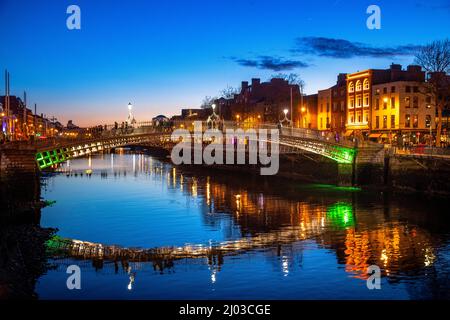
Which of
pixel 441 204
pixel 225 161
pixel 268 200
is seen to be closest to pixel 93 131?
pixel 268 200

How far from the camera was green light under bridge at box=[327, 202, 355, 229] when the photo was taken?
35.8 m

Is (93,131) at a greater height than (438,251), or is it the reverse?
(93,131)

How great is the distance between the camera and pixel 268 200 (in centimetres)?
4831

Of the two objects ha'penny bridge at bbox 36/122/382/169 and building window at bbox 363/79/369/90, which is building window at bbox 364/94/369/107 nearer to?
building window at bbox 363/79/369/90

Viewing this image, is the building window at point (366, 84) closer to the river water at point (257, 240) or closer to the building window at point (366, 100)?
the building window at point (366, 100)

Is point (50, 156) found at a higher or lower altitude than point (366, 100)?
lower

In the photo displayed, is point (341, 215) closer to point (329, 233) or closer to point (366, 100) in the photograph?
point (329, 233)

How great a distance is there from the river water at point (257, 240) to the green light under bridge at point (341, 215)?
7 cm

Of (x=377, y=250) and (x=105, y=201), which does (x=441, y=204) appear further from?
(x=105, y=201)

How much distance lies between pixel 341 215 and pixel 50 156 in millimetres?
21879

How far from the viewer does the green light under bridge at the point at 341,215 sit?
117ft

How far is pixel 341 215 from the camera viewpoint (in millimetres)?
39094

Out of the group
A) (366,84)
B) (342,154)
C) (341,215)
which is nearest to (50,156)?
(341,215)

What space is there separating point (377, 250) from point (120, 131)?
28.7 metres
